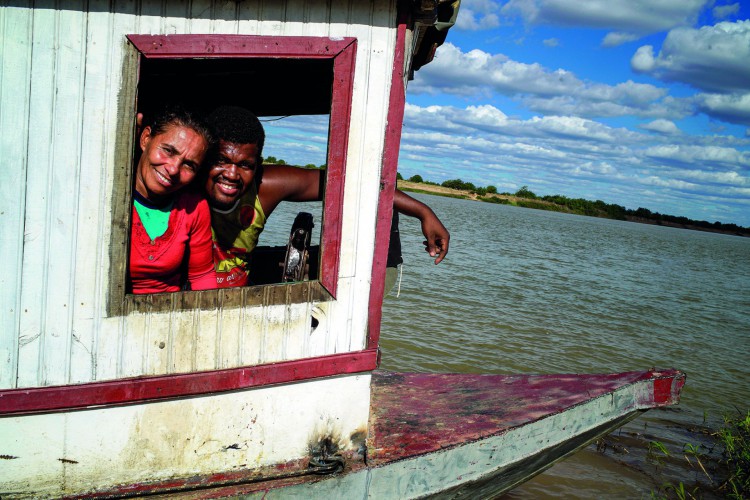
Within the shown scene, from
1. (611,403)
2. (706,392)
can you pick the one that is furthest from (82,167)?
(706,392)

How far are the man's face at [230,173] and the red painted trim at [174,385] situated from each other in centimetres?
87

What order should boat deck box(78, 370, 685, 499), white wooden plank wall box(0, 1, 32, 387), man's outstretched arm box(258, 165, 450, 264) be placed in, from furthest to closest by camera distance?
man's outstretched arm box(258, 165, 450, 264), boat deck box(78, 370, 685, 499), white wooden plank wall box(0, 1, 32, 387)

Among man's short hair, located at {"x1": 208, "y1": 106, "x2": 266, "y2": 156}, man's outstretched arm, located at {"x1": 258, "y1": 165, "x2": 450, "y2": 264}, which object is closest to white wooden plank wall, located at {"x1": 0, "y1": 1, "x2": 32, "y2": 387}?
man's short hair, located at {"x1": 208, "y1": 106, "x2": 266, "y2": 156}

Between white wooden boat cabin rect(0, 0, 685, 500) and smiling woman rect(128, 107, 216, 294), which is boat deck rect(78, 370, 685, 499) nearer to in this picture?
white wooden boat cabin rect(0, 0, 685, 500)

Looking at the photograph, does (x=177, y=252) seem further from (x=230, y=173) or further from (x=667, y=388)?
(x=667, y=388)

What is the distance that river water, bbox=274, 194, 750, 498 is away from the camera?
5.36 m

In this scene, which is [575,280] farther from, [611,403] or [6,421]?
[6,421]

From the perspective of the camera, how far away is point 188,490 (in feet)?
8.13

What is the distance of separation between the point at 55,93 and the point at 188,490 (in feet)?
5.18

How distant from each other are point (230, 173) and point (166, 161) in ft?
1.31

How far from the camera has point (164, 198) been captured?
2.59 meters

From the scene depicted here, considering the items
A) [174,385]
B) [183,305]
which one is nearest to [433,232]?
[183,305]

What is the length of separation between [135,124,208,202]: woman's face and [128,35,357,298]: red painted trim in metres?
0.41

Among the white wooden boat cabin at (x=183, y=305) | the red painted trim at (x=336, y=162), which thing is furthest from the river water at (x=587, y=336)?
the red painted trim at (x=336, y=162)
